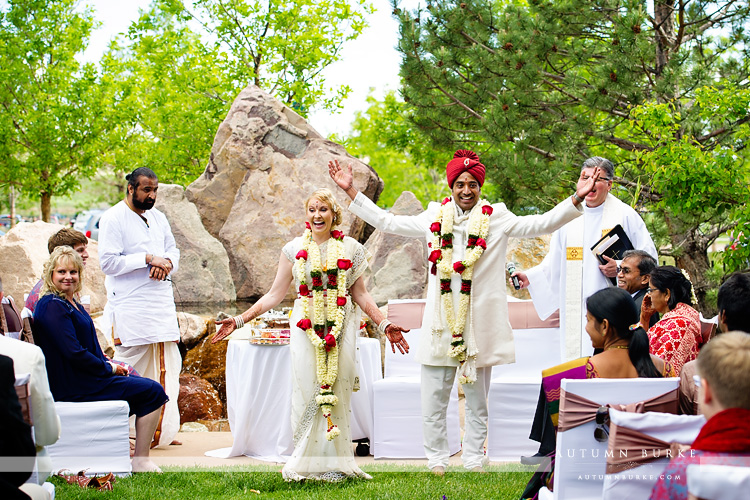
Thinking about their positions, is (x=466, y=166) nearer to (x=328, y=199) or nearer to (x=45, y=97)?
(x=328, y=199)

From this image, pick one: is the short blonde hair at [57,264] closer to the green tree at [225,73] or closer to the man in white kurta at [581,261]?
the man in white kurta at [581,261]

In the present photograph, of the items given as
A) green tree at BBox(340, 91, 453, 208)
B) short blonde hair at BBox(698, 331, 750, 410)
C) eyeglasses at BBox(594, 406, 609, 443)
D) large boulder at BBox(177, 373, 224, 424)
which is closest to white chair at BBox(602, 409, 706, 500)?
eyeglasses at BBox(594, 406, 609, 443)

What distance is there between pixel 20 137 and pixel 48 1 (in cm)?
312

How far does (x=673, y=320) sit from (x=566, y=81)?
24.0 ft

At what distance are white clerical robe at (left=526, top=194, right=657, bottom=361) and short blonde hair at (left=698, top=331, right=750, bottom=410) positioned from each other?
3.42 m

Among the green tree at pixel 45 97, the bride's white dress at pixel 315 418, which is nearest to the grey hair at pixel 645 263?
the bride's white dress at pixel 315 418

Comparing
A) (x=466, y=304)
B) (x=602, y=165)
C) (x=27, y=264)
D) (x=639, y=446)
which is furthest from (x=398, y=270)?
Result: (x=639, y=446)

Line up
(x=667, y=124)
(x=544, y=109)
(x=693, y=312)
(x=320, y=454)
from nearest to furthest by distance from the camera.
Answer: (x=693, y=312) < (x=320, y=454) < (x=667, y=124) < (x=544, y=109)

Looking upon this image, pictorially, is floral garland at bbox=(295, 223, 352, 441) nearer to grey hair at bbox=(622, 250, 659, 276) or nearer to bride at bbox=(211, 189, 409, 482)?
bride at bbox=(211, 189, 409, 482)

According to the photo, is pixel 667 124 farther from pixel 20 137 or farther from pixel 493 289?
pixel 20 137

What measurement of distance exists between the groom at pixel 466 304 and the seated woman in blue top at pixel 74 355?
197 cm

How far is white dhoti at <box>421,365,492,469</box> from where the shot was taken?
5.68m

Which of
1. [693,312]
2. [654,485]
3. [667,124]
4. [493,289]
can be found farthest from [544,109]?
[654,485]

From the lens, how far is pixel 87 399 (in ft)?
18.5
